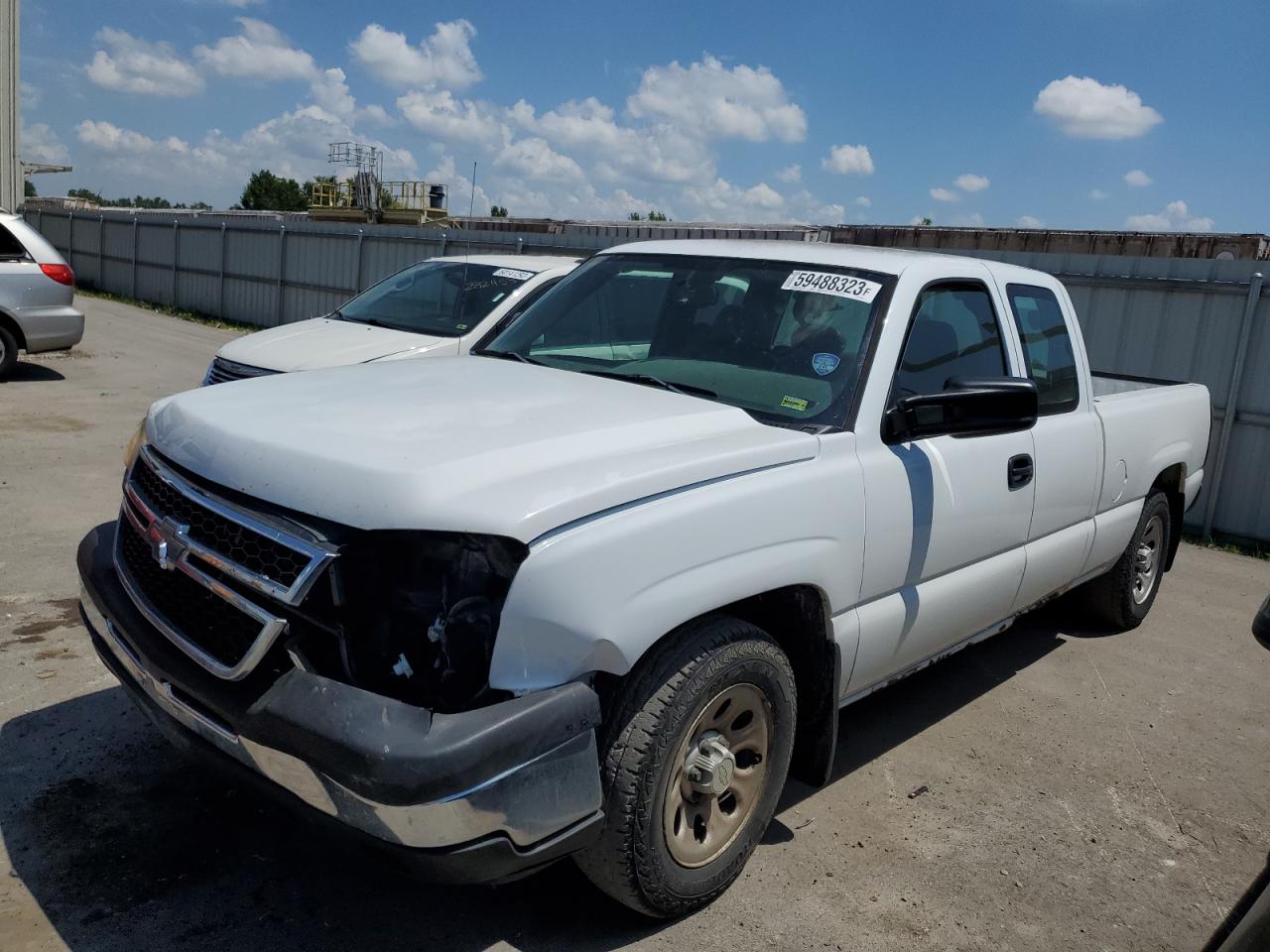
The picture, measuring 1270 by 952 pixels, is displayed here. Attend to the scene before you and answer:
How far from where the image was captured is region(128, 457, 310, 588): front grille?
103 inches

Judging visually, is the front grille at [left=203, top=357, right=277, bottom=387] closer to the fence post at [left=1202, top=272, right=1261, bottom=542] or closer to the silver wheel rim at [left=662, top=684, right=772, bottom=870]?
the silver wheel rim at [left=662, top=684, right=772, bottom=870]

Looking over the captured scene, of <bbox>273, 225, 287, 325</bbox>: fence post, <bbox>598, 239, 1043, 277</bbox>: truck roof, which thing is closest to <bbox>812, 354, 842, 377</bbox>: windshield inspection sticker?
<bbox>598, 239, 1043, 277</bbox>: truck roof

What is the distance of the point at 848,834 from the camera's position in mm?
3736

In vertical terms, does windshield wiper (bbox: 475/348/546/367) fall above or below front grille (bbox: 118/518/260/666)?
above

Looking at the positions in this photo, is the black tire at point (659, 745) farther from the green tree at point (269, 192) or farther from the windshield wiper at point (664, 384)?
the green tree at point (269, 192)

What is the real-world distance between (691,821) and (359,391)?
1.65 meters

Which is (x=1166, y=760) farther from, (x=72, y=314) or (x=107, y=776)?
(x=72, y=314)

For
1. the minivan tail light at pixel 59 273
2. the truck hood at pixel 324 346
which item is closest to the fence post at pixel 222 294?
the minivan tail light at pixel 59 273

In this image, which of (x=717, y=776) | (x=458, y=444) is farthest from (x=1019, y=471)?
(x=458, y=444)

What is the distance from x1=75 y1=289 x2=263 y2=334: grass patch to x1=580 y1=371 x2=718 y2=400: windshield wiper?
16633mm

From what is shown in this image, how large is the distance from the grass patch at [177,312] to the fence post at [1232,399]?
15.4 m

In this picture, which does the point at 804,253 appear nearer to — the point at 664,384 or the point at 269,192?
the point at 664,384

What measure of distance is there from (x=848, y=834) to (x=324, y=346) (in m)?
5.54

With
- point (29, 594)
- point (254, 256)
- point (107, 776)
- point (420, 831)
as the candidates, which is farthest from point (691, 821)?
point (254, 256)
